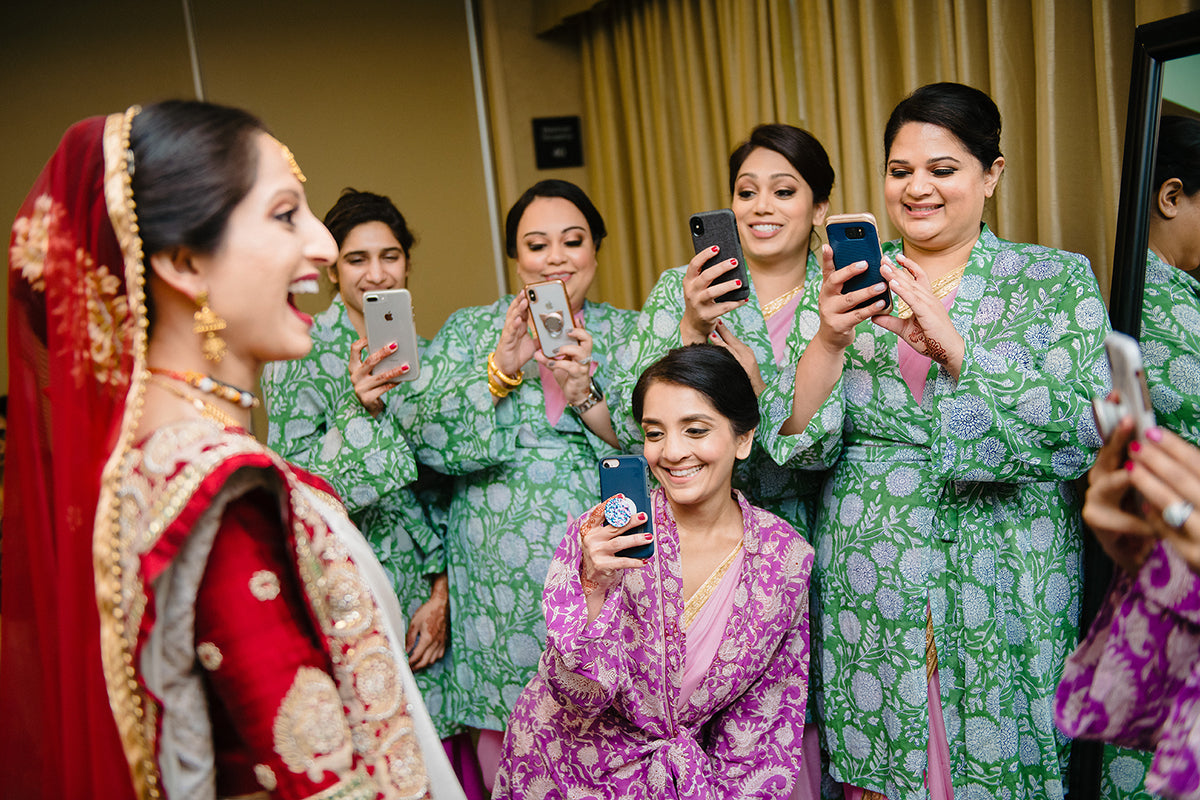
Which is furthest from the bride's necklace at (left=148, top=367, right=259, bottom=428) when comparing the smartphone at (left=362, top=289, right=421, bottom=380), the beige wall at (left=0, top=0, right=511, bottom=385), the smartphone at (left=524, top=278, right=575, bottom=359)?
the beige wall at (left=0, top=0, right=511, bottom=385)

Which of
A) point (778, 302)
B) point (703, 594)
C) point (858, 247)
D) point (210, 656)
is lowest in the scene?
point (703, 594)

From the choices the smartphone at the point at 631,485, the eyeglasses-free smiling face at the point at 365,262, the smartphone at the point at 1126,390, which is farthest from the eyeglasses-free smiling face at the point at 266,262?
the eyeglasses-free smiling face at the point at 365,262

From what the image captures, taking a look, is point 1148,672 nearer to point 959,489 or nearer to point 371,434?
point 959,489

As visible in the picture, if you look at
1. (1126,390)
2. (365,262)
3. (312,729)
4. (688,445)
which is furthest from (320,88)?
(1126,390)

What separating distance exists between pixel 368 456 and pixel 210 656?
4.19 feet

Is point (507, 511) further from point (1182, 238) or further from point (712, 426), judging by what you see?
point (1182, 238)

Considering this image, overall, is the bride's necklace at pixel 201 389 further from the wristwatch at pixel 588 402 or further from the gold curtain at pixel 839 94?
the gold curtain at pixel 839 94

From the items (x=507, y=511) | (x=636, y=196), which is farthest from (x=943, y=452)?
(x=636, y=196)

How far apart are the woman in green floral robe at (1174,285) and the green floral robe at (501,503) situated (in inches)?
44.7

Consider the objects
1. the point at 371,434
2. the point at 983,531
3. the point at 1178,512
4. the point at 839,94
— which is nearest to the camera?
the point at 1178,512

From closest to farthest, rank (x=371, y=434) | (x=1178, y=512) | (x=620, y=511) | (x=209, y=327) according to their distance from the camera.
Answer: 1. (x=1178, y=512)
2. (x=209, y=327)
3. (x=620, y=511)
4. (x=371, y=434)

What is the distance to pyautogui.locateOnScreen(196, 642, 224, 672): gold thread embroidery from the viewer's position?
0.84 metres

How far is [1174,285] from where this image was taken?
1.50 m

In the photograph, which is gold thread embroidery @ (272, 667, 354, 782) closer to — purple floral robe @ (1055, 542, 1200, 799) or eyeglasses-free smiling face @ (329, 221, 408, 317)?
purple floral robe @ (1055, 542, 1200, 799)
